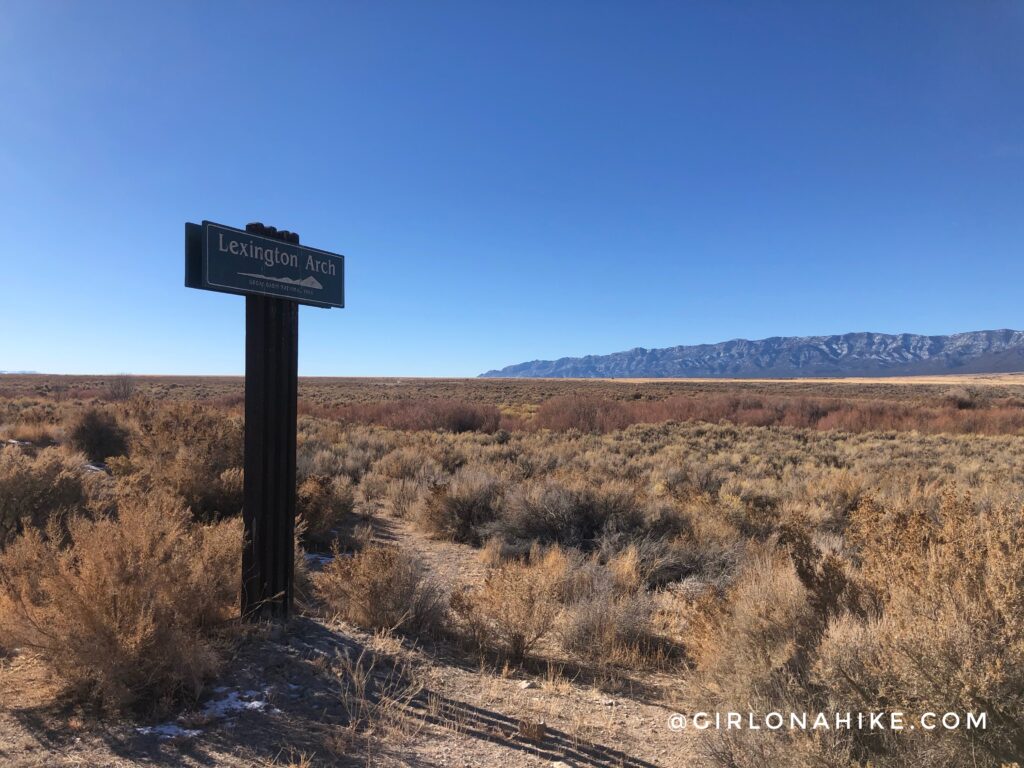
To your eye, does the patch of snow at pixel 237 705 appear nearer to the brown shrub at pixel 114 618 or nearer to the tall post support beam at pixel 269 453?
the brown shrub at pixel 114 618

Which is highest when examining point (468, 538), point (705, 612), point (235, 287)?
point (235, 287)

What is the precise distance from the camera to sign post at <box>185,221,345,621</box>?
424cm

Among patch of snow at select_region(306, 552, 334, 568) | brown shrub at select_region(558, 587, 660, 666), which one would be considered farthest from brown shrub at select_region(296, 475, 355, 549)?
brown shrub at select_region(558, 587, 660, 666)

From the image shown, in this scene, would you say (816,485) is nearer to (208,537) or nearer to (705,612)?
(705,612)

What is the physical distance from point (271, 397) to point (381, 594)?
5.97ft

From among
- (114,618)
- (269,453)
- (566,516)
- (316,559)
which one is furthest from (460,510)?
(114,618)

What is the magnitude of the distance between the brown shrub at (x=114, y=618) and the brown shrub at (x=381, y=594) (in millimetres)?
1133

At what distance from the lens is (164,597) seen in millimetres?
3521

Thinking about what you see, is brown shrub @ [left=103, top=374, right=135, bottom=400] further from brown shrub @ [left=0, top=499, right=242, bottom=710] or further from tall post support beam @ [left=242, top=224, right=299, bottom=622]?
brown shrub @ [left=0, top=499, right=242, bottom=710]

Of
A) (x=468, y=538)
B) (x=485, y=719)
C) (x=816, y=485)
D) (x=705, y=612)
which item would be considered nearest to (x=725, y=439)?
(x=816, y=485)

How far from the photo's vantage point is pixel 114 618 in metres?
3.26

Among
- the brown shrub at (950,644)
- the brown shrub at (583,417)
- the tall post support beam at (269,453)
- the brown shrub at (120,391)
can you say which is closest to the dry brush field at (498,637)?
the brown shrub at (950,644)

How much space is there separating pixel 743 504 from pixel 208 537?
7.35 metres

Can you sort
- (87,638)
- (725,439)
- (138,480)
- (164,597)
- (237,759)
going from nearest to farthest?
1. (237,759)
2. (87,638)
3. (164,597)
4. (138,480)
5. (725,439)
